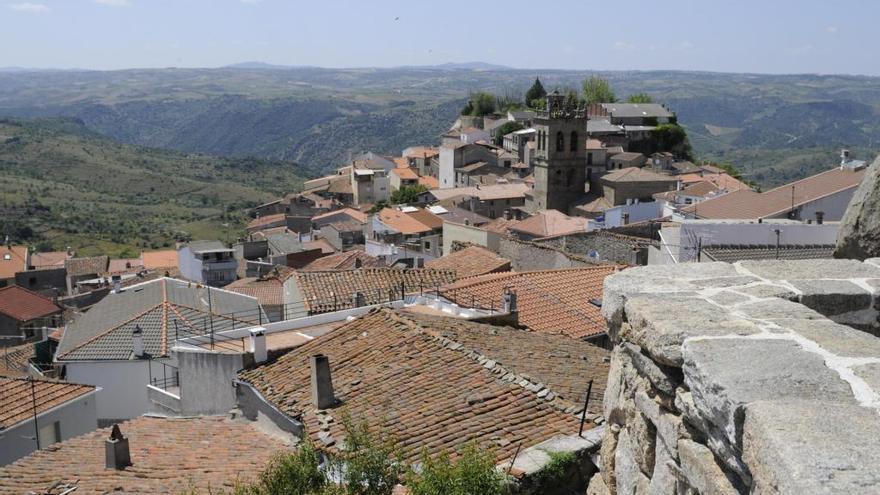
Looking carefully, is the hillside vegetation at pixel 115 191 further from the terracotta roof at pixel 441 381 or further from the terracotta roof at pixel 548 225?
the terracotta roof at pixel 441 381

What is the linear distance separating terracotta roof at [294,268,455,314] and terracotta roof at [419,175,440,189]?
56.8 meters

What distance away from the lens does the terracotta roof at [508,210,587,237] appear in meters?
37.8

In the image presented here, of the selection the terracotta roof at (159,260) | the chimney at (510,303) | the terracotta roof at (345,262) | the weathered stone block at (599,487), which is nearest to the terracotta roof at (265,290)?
the terracotta roof at (345,262)

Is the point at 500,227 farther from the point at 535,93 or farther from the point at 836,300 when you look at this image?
the point at 535,93

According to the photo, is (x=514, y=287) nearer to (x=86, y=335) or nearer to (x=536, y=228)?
(x=86, y=335)

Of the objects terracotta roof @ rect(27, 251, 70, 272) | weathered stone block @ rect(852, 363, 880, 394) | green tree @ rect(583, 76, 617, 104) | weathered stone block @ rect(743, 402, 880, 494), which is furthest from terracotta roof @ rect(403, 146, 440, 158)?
weathered stone block @ rect(743, 402, 880, 494)

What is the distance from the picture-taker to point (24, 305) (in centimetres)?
3622

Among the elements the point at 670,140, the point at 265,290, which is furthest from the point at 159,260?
the point at 670,140

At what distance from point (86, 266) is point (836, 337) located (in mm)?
54293

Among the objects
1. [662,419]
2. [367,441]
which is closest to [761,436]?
[662,419]

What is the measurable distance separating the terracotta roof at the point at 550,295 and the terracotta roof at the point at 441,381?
290 centimetres

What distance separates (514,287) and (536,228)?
2287cm

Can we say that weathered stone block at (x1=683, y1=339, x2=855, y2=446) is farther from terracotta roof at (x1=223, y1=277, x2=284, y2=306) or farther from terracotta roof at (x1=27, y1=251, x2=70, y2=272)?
terracotta roof at (x1=27, y1=251, x2=70, y2=272)

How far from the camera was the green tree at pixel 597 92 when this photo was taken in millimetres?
85875
